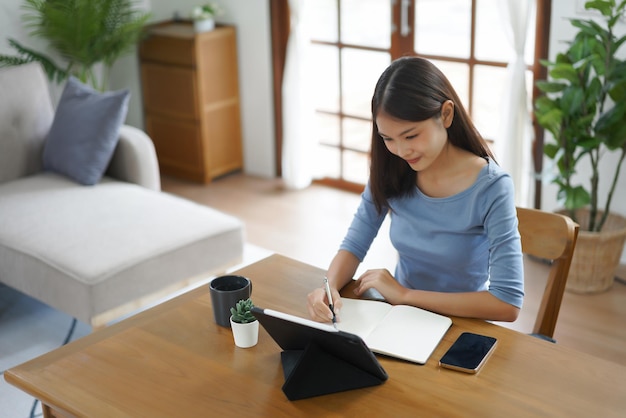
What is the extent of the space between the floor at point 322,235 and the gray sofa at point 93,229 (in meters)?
0.68

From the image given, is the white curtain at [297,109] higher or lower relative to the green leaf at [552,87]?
lower

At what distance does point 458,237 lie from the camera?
6.46 feet

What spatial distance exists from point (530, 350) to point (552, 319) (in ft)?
1.32

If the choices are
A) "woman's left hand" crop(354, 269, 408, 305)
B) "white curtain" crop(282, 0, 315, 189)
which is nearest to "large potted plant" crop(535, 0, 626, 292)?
"white curtain" crop(282, 0, 315, 189)

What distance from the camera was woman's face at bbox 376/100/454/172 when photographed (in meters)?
1.82

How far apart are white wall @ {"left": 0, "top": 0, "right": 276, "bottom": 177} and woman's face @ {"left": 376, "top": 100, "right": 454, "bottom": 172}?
3.05 metres

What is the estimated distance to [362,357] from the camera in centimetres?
152

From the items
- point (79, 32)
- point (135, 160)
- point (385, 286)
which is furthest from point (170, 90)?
point (385, 286)

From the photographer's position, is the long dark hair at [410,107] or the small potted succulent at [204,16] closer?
the long dark hair at [410,107]

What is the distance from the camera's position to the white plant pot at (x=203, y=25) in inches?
185

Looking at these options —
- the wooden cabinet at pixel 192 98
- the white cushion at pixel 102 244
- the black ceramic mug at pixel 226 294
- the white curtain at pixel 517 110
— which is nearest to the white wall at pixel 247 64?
the wooden cabinet at pixel 192 98

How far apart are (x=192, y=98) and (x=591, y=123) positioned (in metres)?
2.36

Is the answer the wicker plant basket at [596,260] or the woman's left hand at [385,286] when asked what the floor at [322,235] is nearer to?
the wicker plant basket at [596,260]

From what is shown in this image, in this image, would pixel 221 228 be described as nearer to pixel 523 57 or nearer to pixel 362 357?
pixel 523 57
